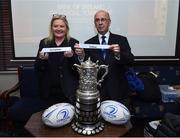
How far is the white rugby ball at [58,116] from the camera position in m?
1.95

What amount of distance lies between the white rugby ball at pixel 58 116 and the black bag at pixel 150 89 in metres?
1.37

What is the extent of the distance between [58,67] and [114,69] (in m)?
0.56

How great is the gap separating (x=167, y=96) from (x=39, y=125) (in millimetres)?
1744

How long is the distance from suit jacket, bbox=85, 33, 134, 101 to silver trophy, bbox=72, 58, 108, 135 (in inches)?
27.9

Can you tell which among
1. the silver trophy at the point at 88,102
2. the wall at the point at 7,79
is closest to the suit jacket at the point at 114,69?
the silver trophy at the point at 88,102

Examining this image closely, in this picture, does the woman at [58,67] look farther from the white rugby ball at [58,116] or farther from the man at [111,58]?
the white rugby ball at [58,116]

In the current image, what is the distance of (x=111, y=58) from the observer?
2715 millimetres

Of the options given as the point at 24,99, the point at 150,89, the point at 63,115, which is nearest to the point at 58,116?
the point at 63,115

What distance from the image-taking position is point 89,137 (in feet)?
6.37

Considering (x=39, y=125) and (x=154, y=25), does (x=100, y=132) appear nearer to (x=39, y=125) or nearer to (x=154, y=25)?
(x=39, y=125)

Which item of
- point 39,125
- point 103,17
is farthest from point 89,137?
point 103,17

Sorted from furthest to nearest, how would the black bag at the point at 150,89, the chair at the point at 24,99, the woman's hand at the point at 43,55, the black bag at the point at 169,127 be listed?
the black bag at the point at 150,89 < the chair at the point at 24,99 < the woman's hand at the point at 43,55 < the black bag at the point at 169,127

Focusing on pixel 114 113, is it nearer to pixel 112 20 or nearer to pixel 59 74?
pixel 59 74

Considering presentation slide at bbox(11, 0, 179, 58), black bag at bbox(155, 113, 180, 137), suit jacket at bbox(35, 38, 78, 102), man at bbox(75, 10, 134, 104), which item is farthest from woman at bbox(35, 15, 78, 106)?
black bag at bbox(155, 113, 180, 137)
